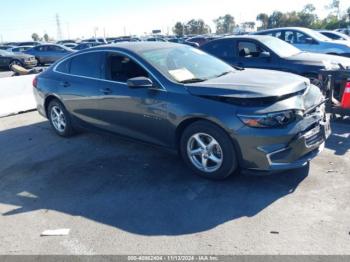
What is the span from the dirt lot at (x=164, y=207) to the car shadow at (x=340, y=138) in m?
0.03

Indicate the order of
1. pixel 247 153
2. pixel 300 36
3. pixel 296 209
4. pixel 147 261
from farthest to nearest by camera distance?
pixel 300 36, pixel 247 153, pixel 296 209, pixel 147 261

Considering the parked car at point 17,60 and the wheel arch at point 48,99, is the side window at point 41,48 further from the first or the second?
the wheel arch at point 48,99

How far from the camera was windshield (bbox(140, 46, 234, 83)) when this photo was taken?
466 centimetres

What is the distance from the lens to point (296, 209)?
3641 millimetres

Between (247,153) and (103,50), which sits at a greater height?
(103,50)

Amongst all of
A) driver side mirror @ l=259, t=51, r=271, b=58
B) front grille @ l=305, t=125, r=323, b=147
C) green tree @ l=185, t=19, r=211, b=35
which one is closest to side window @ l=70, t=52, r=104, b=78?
front grille @ l=305, t=125, r=323, b=147

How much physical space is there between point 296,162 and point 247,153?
1.82ft

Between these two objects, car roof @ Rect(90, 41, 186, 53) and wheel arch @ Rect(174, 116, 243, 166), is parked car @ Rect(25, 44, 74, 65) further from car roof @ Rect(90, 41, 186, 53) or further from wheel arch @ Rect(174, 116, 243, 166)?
wheel arch @ Rect(174, 116, 243, 166)

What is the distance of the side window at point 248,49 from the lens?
8.59m

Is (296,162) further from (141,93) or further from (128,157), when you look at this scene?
(128,157)

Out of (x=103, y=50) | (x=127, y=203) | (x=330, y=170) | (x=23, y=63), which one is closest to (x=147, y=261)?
(x=127, y=203)

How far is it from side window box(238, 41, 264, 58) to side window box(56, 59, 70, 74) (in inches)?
171

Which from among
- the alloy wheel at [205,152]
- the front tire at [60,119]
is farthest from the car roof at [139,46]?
the alloy wheel at [205,152]

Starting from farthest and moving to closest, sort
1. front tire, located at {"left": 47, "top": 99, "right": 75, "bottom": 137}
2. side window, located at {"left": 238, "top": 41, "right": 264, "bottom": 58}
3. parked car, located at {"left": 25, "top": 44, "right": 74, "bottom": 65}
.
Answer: parked car, located at {"left": 25, "top": 44, "right": 74, "bottom": 65} < side window, located at {"left": 238, "top": 41, "right": 264, "bottom": 58} < front tire, located at {"left": 47, "top": 99, "right": 75, "bottom": 137}
